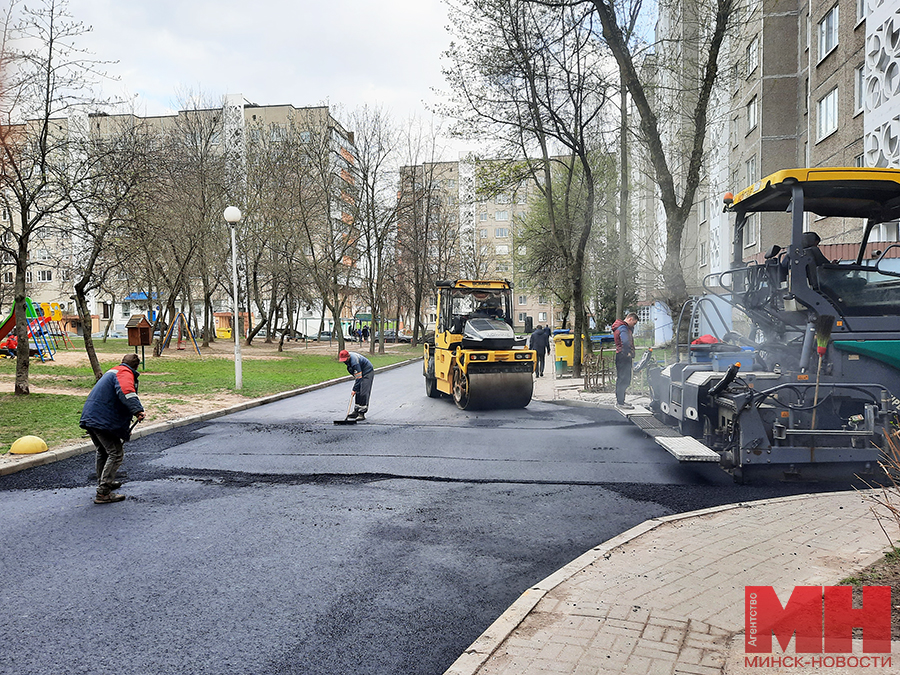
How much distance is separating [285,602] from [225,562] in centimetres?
98

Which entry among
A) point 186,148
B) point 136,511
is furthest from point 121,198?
point 186,148

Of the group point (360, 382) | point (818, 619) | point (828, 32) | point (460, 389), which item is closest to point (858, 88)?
point (828, 32)

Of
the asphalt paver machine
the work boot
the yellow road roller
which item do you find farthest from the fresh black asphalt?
the yellow road roller

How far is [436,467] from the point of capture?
337 inches

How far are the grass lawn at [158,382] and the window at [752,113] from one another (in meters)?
19.6

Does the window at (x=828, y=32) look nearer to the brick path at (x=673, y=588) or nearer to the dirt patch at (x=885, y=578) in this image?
the brick path at (x=673, y=588)

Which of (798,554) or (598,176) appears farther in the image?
(598,176)

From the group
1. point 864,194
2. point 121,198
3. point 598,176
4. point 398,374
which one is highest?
point 598,176

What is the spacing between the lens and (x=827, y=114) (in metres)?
24.3

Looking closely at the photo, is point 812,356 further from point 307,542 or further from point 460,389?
point 460,389

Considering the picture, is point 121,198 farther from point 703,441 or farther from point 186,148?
point 186,148

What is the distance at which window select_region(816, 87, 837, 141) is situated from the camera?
927 inches

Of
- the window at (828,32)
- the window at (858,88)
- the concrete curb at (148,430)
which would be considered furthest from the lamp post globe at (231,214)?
the window at (828,32)

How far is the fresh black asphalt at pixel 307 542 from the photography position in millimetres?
3812
